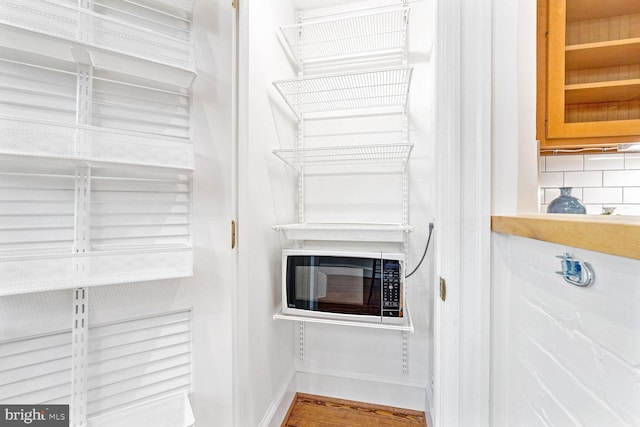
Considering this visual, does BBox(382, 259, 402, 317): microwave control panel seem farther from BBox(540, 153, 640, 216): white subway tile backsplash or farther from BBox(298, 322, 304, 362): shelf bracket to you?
BBox(540, 153, 640, 216): white subway tile backsplash

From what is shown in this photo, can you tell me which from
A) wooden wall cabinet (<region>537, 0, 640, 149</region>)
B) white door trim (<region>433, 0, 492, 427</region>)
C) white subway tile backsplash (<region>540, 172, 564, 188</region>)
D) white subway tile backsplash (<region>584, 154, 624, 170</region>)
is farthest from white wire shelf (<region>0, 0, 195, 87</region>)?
white subway tile backsplash (<region>584, 154, 624, 170</region>)

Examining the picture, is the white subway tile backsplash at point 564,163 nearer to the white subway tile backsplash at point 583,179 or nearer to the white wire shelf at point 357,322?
the white subway tile backsplash at point 583,179

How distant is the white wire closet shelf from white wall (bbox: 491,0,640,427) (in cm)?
103

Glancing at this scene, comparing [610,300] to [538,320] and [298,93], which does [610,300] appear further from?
[298,93]

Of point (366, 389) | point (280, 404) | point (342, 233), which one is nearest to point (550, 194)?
point (342, 233)

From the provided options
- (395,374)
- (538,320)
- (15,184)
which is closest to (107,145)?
(15,184)

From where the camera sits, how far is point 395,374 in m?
1.62

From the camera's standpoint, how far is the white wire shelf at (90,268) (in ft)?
1.74

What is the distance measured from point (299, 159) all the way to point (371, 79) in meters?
0.61

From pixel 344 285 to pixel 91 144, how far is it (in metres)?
1.12

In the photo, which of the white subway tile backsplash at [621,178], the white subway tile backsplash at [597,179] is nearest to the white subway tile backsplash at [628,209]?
the white subway tile backsplash at [597,179]

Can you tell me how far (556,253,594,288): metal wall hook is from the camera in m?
0.38

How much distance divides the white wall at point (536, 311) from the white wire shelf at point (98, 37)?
82 centimetres

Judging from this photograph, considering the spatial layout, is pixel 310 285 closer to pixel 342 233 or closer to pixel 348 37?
pixel 342 233
